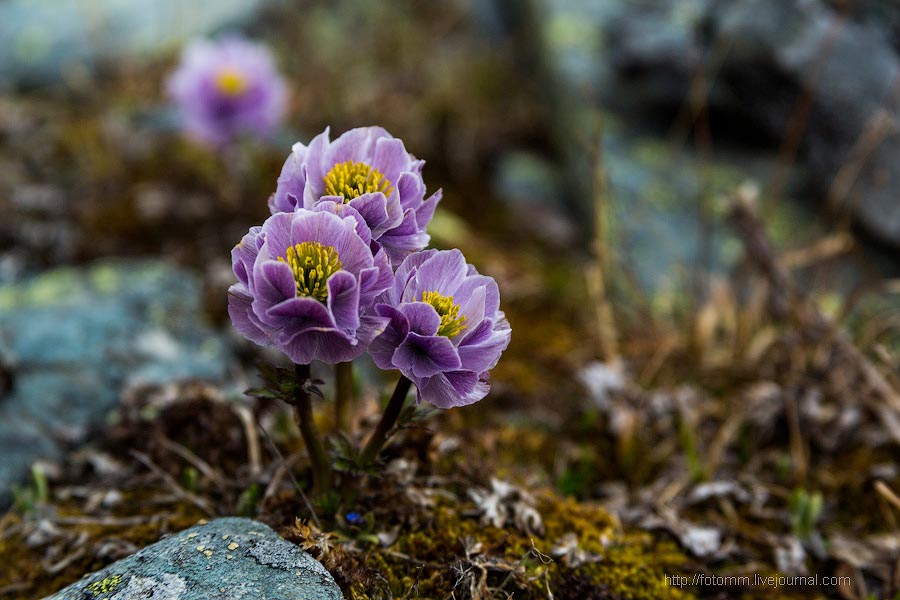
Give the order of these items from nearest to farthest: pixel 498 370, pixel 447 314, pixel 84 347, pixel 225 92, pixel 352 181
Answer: pixel 447 314, pixel 352 181, pixel 84 347, pixel 498 370, pixel 225 92

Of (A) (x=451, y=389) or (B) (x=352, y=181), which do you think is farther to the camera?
(B) (x=352, y=181)

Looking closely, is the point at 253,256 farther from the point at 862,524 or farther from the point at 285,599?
the point at 862,524

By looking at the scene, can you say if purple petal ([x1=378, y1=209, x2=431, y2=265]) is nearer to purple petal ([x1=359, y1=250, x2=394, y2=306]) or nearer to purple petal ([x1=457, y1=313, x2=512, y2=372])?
purple petal ([x1=359, y1=250, x2=394, y2=306])

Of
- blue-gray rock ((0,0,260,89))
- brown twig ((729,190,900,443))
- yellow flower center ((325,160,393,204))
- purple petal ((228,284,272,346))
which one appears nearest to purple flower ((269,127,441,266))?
yellow flower center ((325,160,393,204))

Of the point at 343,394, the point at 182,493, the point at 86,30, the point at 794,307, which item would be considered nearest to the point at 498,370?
the point at 794,307

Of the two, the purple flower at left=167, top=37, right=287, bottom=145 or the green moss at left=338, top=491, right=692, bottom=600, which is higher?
the purple flower at left=167, top=37, right=287, bottom=145

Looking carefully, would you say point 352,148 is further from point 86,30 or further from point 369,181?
point 86,30
